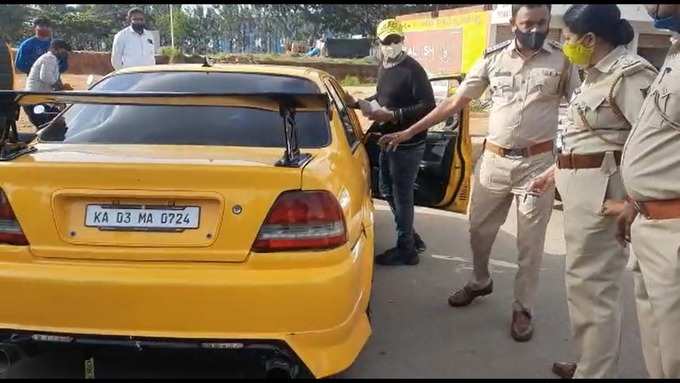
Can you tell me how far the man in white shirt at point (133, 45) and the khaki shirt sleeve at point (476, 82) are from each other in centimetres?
504

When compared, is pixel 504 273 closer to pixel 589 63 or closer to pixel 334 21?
pixel 589 63

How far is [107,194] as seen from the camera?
243cm

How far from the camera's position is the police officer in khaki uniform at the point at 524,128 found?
346cm

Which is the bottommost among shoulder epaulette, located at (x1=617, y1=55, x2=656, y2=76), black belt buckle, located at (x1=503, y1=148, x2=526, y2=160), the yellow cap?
black belt buckle, located at (x1=503, y1=148, x2=526, y2=160)

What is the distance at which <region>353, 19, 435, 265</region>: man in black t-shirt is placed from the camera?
4555 mm

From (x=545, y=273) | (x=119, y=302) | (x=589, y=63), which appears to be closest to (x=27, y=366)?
(x=119, y=302)

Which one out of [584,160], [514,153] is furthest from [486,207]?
[584,160]

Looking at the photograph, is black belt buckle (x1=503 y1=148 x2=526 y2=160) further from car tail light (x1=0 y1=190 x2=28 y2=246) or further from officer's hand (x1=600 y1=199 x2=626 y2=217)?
car tail light (x1=0 y1=190 x2=28 y2=246)

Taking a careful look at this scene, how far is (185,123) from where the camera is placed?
3.17 m

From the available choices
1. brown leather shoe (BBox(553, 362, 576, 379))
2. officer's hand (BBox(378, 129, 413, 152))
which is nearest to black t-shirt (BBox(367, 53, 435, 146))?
officer's hand (BBox(378, 129, 413, 152))

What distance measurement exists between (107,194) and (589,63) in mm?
2048

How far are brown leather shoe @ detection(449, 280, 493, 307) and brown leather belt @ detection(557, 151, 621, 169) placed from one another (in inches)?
54.9

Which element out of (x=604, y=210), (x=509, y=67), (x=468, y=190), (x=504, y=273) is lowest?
(x=504, y=273)

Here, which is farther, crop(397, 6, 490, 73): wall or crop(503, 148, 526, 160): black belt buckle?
crop(397, 6, 490, 73): wall
